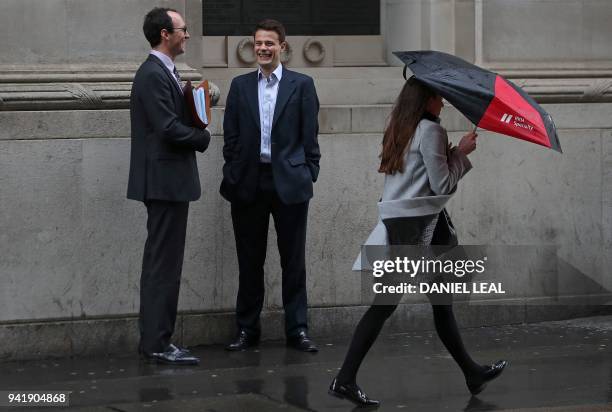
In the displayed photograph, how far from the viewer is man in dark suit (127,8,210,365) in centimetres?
832

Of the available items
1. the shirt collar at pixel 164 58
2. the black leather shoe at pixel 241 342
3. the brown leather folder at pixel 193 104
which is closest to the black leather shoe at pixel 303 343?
the black leather shoe at pixel 241 342

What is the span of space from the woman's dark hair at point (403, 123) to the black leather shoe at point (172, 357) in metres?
2.07

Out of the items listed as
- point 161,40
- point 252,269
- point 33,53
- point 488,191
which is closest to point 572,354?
point 488,191

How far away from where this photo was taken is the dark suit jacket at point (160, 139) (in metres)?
8.28

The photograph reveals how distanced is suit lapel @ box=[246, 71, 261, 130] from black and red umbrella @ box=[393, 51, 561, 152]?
196 cm

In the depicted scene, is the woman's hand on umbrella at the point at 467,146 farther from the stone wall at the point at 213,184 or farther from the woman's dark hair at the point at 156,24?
the stone wall at the point at 213,184

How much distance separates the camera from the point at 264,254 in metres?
9.20

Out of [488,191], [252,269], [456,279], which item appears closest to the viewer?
[456,279]

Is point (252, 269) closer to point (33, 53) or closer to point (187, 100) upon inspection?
point (187, 100)

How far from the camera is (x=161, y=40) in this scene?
8.43 meters

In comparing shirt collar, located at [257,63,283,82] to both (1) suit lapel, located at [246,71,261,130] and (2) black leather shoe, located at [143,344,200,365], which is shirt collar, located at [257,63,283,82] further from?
(2) black leather shoe, located at [143,344,200,365]

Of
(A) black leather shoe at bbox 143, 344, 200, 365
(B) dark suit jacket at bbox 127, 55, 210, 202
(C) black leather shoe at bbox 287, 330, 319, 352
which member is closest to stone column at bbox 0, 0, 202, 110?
(B) dark suit jacket at bbox 127, 55, 210, 202

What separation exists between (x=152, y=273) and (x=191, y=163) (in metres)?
0.72

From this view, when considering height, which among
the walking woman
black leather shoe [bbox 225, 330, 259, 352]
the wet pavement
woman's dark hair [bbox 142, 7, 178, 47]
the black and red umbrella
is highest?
woman's dark hair [bbox 142, 7, 178, 47]
